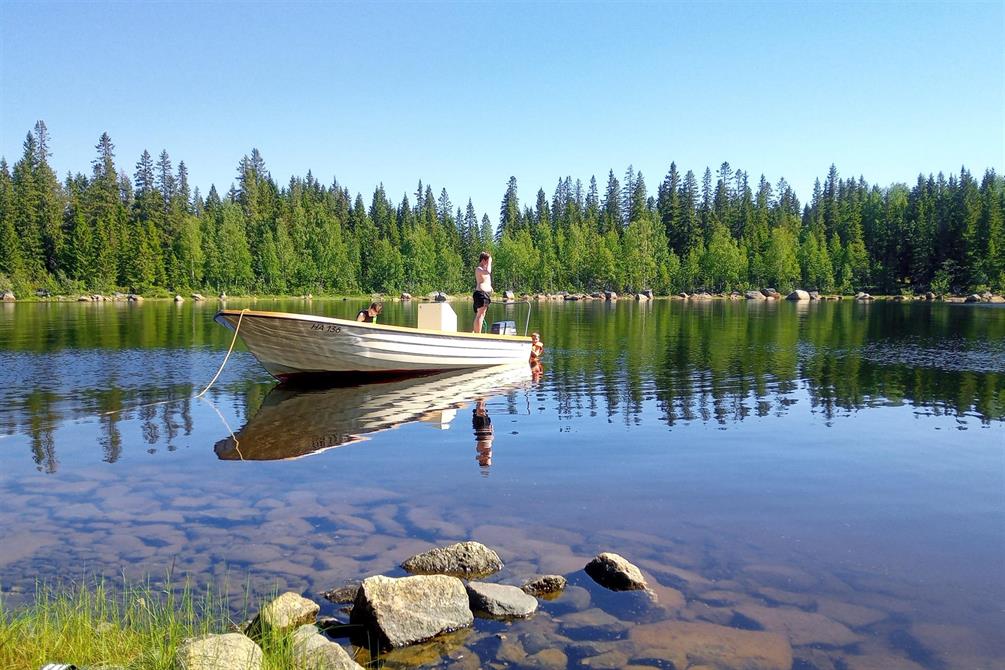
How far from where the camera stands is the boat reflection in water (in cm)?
1420

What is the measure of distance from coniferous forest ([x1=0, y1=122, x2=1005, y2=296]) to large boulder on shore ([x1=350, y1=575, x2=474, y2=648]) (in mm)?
109775

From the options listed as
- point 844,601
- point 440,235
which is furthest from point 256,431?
point 440,235

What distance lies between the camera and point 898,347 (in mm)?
35344

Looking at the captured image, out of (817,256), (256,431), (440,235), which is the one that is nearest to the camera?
(256,431)

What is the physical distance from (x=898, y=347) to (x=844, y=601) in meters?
32.1

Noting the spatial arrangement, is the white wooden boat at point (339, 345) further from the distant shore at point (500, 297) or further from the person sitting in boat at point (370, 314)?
the distant shore at point (500, 297)

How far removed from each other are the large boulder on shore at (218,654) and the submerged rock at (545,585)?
3.01 meters

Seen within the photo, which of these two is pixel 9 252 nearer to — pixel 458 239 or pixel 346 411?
pixel 458 239

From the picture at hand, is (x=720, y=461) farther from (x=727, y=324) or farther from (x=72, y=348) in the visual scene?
(x=727, y=324)

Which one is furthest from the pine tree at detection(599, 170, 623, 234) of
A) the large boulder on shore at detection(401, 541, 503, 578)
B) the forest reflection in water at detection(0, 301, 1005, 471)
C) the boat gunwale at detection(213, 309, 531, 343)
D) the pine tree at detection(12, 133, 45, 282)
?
the large boulder on shore at detection(401, 541, 503, 578)

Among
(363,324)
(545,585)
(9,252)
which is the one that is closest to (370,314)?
(363,324)

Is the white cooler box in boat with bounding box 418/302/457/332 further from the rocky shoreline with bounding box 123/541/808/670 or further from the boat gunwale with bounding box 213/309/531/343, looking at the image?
the rocky shoreline with bounding box 123/541/808/670

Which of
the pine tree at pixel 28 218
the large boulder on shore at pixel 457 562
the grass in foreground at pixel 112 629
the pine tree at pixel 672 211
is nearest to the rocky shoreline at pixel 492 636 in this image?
the grass in foreground at pixel 112 629

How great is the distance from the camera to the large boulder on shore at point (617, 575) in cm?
759
